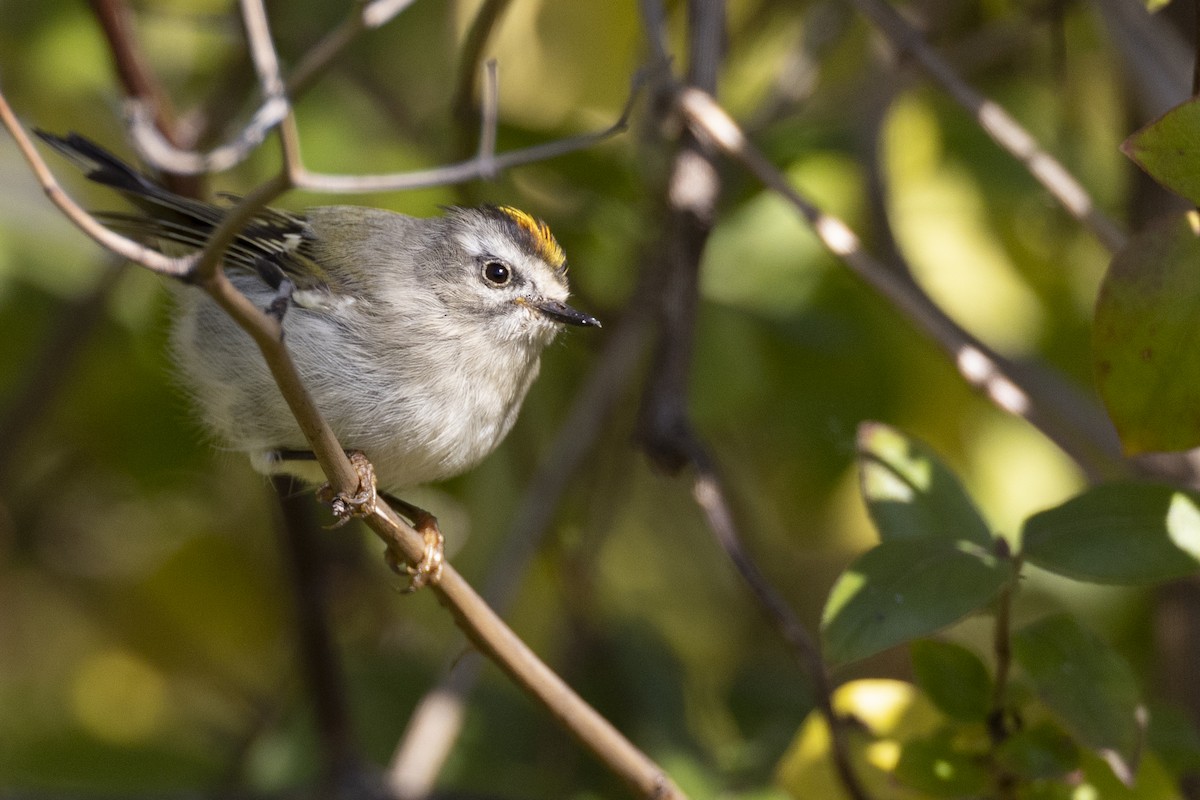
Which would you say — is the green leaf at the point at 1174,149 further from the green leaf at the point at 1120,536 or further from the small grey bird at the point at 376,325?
the small grey bird at the point at 376,325

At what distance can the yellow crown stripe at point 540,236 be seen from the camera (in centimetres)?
227

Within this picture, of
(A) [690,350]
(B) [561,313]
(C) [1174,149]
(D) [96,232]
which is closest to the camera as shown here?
(D) [96,232]

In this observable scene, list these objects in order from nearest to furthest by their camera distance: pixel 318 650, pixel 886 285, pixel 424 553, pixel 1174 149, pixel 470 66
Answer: pixel 1174 149
pixel 424 553
pixel 886 285
pixel 470 66
pixel 318 650

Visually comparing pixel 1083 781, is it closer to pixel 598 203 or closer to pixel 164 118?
pixel 598 203

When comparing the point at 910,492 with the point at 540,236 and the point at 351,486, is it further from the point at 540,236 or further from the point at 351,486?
the point at 540,236

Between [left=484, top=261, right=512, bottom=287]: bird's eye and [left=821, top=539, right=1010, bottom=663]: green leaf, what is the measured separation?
99 cm

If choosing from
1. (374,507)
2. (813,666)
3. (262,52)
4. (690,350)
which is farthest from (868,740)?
(262,52)

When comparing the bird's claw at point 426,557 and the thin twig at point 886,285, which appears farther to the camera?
the thin twig at point 886,285

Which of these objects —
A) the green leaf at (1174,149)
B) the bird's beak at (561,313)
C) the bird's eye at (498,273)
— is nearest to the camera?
the green leaf at (1174,149)

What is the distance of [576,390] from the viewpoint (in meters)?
2.90

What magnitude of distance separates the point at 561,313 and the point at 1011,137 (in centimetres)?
79

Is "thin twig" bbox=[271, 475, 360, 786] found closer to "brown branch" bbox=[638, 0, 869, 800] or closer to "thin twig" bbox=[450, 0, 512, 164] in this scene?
"thin twig" bbox=[450, 0, 512, 164]

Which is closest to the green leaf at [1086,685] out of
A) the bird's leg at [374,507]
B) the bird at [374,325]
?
the bird's leg at [374,507]

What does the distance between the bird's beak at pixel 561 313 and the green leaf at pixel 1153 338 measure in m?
0.91
